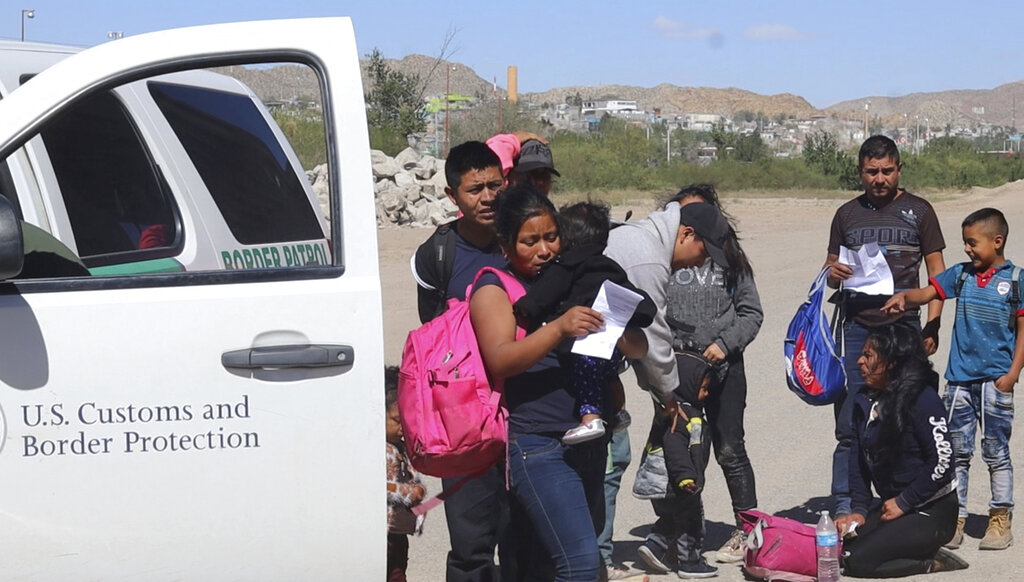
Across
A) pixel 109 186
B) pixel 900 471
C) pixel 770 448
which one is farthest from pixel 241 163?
pixel 770 448

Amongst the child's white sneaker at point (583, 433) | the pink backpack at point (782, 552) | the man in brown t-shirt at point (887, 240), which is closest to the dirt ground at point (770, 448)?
the pink backpack at point (782, 552)

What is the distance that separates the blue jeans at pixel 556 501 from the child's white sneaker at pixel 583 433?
5 centimetres

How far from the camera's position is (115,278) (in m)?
3.23

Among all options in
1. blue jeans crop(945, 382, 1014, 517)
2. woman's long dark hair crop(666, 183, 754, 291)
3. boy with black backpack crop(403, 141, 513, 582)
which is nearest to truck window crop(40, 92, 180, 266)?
boy with black backpack crop(403, 141, 513, 582)

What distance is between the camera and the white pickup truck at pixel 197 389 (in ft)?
10.3

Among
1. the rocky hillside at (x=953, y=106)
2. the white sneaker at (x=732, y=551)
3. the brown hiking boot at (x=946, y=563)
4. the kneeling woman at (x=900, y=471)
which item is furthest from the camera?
the rocky hillside at (x=953, y=106)

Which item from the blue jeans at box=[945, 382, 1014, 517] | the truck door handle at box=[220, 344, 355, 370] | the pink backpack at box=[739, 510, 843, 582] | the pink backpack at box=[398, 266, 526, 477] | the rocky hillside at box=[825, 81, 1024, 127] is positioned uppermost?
the rocky hillside at box=[825, 81, 1024, 127]

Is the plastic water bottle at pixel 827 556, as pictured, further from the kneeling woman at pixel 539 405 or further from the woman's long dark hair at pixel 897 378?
the kneeling woman at pixel 539 405

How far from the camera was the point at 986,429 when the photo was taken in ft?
20.0

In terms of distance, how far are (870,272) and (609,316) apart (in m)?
2.77

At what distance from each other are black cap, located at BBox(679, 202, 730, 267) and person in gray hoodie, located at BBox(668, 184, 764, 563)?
0.83 m

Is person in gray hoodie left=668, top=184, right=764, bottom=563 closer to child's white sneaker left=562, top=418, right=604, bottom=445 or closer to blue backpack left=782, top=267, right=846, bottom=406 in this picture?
blue backpack left=782, top=267, right=846, bottom=406

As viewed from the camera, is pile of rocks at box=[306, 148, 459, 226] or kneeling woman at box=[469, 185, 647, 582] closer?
kneeling woman at box=[469, 185, 647, 582]

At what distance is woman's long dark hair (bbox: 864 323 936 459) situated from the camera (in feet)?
18.8
